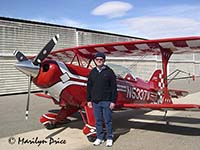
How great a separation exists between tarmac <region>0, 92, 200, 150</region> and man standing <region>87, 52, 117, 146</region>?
0.33 m

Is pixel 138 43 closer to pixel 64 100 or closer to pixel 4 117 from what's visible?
pixel 64 100

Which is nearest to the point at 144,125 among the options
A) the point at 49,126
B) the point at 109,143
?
the point at 109,143

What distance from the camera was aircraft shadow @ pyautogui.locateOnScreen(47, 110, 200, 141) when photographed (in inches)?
251

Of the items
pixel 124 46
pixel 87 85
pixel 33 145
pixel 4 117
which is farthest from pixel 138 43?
pixel 4 117

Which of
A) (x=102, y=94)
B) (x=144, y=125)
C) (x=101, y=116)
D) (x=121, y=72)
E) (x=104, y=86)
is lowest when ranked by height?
(x=144, y=125)

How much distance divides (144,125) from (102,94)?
2.28 meters

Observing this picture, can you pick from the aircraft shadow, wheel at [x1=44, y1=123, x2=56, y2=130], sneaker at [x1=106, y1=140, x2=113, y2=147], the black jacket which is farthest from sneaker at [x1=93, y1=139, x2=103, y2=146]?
wheel at [x1=44, y1=123, x2=56, y2=130]

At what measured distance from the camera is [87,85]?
5.59 m

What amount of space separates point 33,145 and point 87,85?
5.17 ft

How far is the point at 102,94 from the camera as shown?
5.37 meters

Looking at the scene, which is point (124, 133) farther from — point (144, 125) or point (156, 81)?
point (156, 81)

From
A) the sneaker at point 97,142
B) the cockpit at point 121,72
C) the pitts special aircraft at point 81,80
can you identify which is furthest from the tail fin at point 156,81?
the sneaker at point 97,142

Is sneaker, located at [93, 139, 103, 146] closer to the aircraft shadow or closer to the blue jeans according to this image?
the blue jeans

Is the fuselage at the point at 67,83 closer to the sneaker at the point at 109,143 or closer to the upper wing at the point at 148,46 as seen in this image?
the upper wing at the point at 148,46
